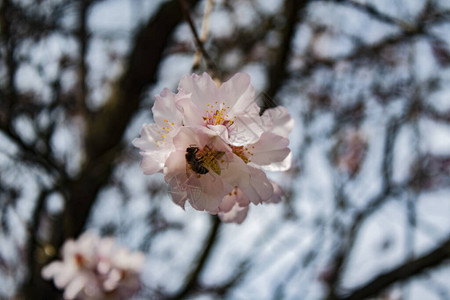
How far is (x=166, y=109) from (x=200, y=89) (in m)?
0.09

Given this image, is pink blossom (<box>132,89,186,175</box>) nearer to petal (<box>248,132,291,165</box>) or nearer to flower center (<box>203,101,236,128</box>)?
flower center (<box>203,101,236,128</box>)

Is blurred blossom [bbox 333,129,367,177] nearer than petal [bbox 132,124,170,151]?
No

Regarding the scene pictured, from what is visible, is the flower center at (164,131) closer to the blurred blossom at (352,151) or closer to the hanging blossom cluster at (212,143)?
the hanging blossom cluster at (212,143)

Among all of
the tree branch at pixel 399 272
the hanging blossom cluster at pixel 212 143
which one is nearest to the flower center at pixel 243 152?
the hanging blossom cluster at pixel 212 143

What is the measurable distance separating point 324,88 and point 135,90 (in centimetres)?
179

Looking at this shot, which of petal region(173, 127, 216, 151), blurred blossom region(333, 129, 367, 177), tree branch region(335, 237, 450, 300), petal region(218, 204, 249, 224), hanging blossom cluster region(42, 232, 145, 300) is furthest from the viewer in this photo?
blurred blossom region(333, 129, 367, 177)

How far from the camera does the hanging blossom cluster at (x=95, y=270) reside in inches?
85.3

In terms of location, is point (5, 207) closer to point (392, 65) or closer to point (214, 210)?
point (214, 210)

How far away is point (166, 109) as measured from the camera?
0.89 meters

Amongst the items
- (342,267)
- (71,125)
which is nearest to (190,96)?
(342,267)

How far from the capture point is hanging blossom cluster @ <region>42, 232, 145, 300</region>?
7.11ft

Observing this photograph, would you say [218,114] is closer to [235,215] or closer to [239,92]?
[239,92]

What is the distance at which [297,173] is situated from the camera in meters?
3.78

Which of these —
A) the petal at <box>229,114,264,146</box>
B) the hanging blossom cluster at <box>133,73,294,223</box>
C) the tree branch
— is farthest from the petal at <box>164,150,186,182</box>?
the tree branch
